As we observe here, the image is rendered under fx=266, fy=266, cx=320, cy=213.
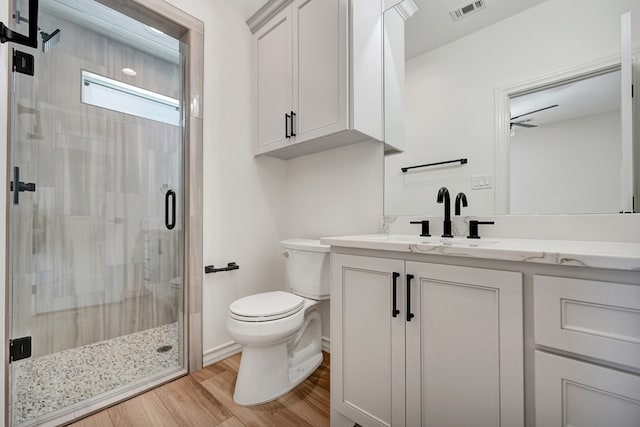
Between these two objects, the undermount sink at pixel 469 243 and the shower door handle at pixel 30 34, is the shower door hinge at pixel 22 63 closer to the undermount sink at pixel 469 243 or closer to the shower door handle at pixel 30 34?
the shower door handle at pixel 30 34

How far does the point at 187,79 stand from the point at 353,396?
195 cm

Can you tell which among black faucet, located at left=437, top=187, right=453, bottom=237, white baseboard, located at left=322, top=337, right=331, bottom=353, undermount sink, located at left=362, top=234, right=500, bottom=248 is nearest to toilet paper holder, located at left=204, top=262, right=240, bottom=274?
white baseboard, located at left=322, top=337, right=331, bottom=353

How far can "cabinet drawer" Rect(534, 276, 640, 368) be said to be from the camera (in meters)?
0.60

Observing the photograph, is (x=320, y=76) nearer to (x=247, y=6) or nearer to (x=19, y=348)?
(x=247, y=6)

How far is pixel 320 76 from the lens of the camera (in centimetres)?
156

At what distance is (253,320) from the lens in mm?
1296

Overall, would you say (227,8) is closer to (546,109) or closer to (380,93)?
(380,93)

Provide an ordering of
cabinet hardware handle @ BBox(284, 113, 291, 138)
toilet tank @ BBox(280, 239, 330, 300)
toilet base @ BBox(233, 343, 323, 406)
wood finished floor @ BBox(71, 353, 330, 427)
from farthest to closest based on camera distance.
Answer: cabinet hardware handle @ BBox(284, 113, 291, 138)
toilet tank @ BBox(280, 239, 330, 300)
toilet base @ BBox(233, 343, 323, 406)
wood finished floor @ BBox(71, 353, 330, 427)

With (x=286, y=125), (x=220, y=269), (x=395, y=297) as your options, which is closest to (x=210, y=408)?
(x=220, y=269)

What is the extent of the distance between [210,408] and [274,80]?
1.97m

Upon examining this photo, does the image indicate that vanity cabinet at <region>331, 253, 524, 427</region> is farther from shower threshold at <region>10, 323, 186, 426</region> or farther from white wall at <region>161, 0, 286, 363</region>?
shower threshold at <region>10, 323, 186, 426</region>

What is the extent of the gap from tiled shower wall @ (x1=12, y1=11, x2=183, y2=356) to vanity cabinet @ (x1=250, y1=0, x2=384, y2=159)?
24.9 inches

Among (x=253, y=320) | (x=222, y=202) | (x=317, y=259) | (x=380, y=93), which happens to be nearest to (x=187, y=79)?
(x=222, y=202)

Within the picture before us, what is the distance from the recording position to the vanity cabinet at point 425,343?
29.5 inches
